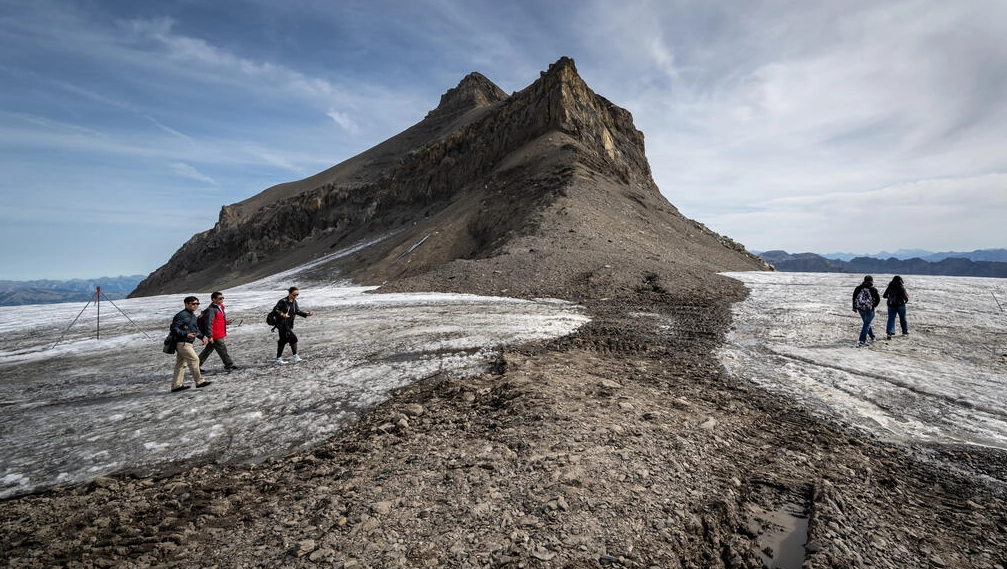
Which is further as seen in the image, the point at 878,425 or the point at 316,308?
the point at 316,308

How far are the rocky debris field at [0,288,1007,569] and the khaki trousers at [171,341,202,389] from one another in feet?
11.6

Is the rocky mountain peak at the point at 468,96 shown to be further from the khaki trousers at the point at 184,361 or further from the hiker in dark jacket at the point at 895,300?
the khaki trousers at the point at 184,361

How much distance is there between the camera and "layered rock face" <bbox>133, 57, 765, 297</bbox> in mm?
26375

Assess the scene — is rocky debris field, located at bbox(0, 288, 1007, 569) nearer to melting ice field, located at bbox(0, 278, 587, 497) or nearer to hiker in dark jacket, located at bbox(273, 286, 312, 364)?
melting ice field, located at bbox(0, 278, 587, 497)

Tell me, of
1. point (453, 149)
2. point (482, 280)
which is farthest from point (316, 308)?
point (453, 149)

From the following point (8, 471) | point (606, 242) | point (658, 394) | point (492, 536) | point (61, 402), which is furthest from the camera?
point (606, 242)

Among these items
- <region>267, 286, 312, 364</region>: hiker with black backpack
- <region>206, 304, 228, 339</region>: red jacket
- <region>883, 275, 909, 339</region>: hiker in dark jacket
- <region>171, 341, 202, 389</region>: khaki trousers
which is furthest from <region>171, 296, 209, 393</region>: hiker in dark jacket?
<region>883, 275, 909, 339</region>: hiker in dark jacket

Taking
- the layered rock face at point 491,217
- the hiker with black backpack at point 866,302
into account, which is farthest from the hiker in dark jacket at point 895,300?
the layered rock face at point 491,217

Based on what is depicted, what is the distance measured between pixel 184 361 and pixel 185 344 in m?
0.42

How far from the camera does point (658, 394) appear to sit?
25.7 feet

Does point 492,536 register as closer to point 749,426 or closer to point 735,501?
point 735,501

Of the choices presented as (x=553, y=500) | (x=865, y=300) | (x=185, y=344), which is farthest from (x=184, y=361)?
(x=865, y=300)

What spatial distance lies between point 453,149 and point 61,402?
5544 centimetres

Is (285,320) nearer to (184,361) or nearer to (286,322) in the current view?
(286,322)
